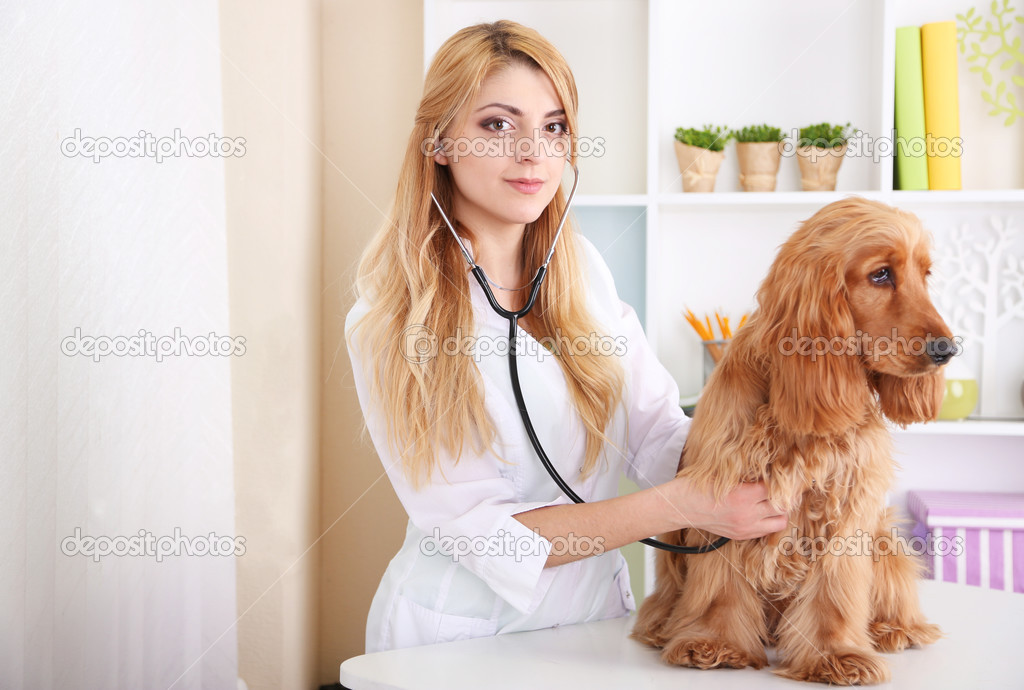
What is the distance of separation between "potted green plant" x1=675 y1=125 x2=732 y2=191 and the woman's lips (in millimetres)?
918

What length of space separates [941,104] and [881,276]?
1.29 m

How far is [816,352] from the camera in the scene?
100cm

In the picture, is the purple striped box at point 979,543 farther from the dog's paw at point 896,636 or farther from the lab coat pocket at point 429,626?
the lab coat pocket at point 429,626

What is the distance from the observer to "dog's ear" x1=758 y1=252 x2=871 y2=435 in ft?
3.23

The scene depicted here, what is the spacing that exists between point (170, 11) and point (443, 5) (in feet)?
2.72

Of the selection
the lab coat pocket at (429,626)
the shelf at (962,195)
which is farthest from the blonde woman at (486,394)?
the shelf at (962,195)

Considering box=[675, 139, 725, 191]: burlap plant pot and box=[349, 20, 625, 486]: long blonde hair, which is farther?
box=[675, 139, 725, 191]: burlap plant pot

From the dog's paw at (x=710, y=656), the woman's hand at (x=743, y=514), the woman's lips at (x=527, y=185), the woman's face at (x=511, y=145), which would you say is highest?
the woman's face at (x=511, y=145)

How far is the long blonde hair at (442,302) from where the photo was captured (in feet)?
4.16

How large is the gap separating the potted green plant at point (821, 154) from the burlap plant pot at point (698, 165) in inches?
8.4

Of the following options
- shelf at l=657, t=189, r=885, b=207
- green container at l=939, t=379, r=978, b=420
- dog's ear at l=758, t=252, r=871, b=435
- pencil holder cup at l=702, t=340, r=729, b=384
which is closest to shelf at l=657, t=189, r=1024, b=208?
shelf at l=657, t=189, r=885, b=207

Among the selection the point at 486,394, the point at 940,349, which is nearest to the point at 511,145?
the point at 486,394

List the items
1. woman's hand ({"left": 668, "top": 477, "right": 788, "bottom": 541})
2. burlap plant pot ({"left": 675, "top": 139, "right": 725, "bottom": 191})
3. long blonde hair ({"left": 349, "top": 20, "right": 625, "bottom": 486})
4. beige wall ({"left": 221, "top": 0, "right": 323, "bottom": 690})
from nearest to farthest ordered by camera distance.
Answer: woman's hand ({"left": 668, "top": 477, "right": 788, "bottom": 541})
long blonde hair ({"left": 349, "top": 20, "right": 625, "bottom": 486})
beige wall ({"left": 221, "top": 0, "right": 323, "bottom": 690})
burlap plant pot ({"left": 675, "top": 139, "right": 725, "bottom": 191})

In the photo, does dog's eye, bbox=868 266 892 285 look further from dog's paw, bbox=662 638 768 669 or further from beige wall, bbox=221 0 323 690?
beige wall, bbox=221 0 323 690
